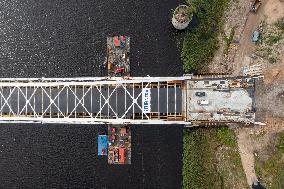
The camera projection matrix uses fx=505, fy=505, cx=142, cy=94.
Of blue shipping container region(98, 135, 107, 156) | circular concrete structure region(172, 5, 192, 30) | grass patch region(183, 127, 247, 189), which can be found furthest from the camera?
blue shipping container region(98, 135, 107, 156)

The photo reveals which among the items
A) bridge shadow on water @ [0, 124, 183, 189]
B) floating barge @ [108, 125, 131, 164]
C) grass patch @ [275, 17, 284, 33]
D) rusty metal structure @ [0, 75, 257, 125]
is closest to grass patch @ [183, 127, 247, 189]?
bridge shadow on water @ [0, 124, 183, 189]

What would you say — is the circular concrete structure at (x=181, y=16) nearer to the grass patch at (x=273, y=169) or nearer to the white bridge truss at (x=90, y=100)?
the white bridge truss at (x=90, y=100)

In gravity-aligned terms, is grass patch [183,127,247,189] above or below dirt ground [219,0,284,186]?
below

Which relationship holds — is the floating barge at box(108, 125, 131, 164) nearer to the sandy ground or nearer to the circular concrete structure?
the sandy ground

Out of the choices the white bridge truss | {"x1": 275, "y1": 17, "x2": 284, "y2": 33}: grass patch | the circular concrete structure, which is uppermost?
the circular concrete structure

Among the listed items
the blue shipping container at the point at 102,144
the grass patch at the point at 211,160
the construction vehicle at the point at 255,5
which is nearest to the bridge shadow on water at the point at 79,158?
the blue shipping container at the point at 102,144

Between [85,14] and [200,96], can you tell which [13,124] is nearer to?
[85,14]

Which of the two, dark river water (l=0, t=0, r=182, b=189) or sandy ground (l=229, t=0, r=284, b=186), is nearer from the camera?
sandy ground (l=229, t=0, r=284, b=186)

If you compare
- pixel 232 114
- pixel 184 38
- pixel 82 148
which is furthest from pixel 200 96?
pixel 82 148

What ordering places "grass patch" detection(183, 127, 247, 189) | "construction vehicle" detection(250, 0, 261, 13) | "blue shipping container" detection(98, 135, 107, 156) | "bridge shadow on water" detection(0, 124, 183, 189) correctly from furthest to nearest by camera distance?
"blue shipping container" detection(98, 135, 107, 156) < "bridge shadow on water" detection(0, 124, 183, 189) < "grass patch" detection(183, 127, 247, 189) < "construction vehicle" detection(250, 0, 261, 13)
